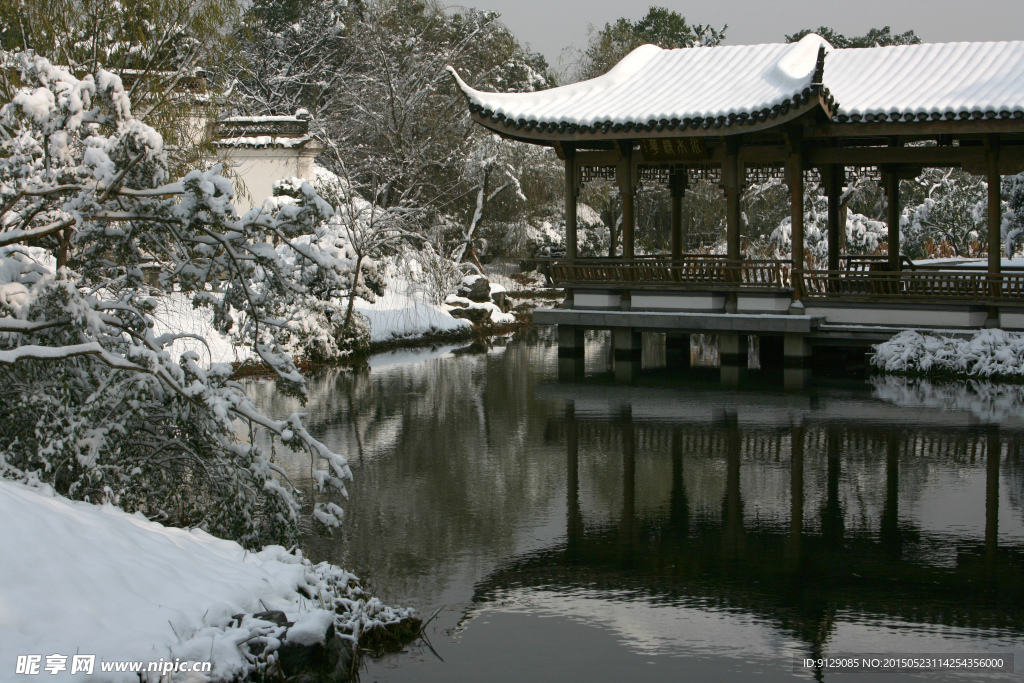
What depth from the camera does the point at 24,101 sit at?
530 cm

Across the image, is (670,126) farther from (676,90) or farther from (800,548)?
(800,548)

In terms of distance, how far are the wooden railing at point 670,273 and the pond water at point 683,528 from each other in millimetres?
2730

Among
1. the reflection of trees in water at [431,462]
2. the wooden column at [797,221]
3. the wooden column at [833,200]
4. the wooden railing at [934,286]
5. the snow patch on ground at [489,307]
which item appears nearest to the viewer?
the reflection of trees in water at [431,462]

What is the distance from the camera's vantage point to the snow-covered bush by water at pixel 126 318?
550 cm

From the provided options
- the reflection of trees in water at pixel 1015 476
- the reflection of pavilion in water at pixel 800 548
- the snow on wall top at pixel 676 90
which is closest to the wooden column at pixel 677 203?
the snow on wall top at pixel 676 90

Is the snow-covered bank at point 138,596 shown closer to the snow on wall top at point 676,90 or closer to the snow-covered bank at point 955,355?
the snow-covered bank at point 955,355

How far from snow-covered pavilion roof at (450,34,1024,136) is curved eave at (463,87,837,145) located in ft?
0.05

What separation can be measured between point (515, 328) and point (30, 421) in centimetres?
1701

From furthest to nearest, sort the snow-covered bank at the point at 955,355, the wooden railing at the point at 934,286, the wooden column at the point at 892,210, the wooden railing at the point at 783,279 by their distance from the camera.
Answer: the wooden column at the point at 892,210 → the wooden railing at the point at 783,279 → the wooden railing at the point at 934,286 → the snow-covered bank at the point at 955,355

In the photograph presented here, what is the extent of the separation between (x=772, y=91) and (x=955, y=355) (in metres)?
4.41

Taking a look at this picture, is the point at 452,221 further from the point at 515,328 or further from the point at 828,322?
the point at 828,322

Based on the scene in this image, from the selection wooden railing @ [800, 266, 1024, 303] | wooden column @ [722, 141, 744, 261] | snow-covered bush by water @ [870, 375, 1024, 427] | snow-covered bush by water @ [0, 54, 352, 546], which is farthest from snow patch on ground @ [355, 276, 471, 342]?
snow-covered bush by water @ [0, 54, 352, 546]

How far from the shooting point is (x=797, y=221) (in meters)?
14.7

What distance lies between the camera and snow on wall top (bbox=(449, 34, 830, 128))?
577 inches
